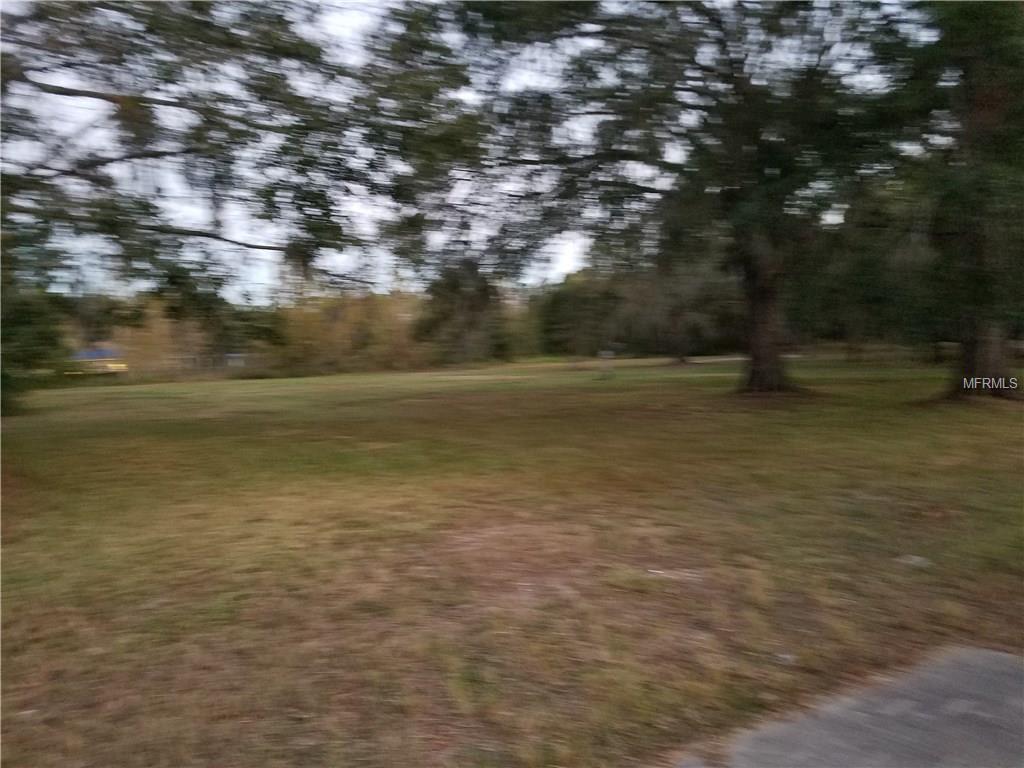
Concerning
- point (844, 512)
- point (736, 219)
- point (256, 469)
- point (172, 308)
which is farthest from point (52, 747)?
point (736, 219)

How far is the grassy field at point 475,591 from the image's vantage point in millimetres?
3822

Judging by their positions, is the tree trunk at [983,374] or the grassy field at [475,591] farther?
the tree trunk at [983,374]

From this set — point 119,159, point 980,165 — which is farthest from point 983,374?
point 119,159

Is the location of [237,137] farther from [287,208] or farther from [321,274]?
[321,274]

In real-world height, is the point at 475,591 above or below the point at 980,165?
below

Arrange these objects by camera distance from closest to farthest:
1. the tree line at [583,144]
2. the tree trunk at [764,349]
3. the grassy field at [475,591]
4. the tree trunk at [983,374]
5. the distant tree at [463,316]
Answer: the grassy field at [475,591]
the tree line at [583,144]
the distant tree at [463,316]
the tree trunk at [983,374]
the tree trunk at [764,349]

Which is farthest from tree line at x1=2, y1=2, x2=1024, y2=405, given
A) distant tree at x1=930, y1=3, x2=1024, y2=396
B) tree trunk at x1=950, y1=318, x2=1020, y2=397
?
tree trunk at x1=950, y1=318, x2=1020, y2=397

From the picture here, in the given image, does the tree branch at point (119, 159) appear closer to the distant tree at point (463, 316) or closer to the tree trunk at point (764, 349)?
the distant tree at point (463, 316)

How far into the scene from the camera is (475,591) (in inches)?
214

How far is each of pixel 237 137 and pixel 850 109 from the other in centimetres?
678

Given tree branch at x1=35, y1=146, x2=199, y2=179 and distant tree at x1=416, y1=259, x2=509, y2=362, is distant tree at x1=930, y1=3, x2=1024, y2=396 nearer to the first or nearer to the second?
distant tree at x1=416, y1=259, x2=509, y2=362

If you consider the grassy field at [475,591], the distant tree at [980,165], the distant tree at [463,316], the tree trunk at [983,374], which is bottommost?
the grassy field at [475,591]

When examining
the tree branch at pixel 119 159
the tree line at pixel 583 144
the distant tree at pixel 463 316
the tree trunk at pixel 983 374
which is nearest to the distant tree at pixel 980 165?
the tree line at pixel 583 144

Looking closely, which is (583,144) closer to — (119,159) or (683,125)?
(683,125)
